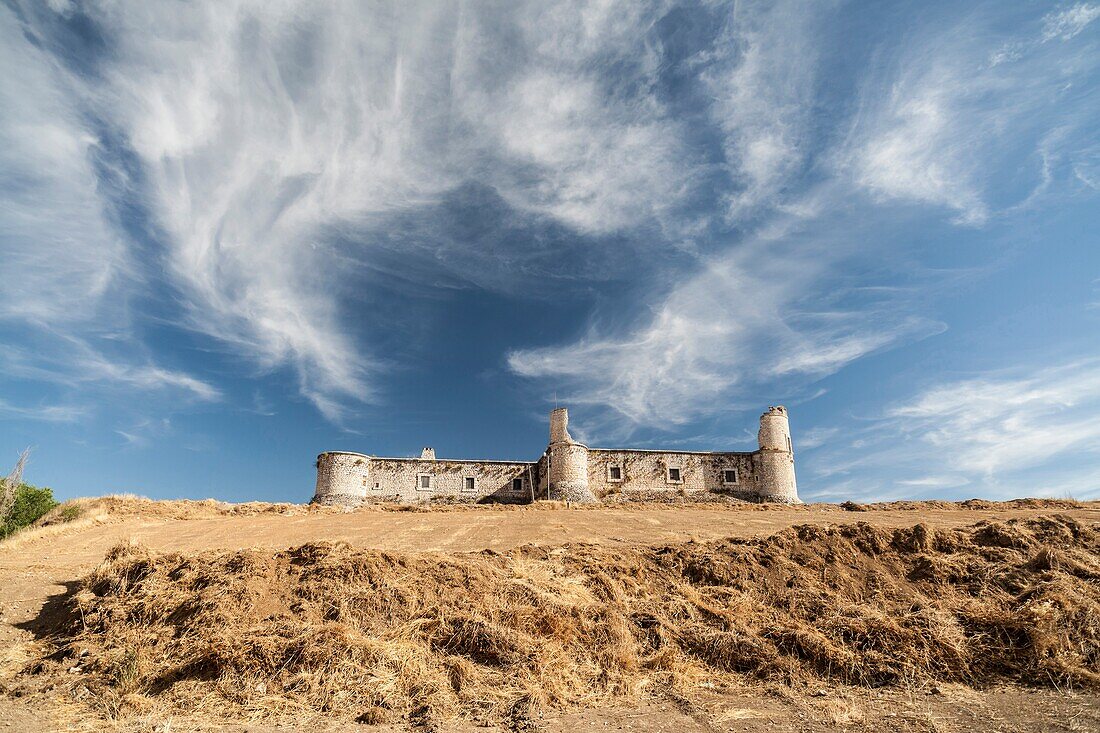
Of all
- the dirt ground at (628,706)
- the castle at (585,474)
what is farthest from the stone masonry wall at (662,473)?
the dirt ground at (628,706)


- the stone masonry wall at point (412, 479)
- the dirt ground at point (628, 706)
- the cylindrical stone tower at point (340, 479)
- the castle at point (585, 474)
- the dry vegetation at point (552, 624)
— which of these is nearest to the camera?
the dirt ground at point (628, 706)

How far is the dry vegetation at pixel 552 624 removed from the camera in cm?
725

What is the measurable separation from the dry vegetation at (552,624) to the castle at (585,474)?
27223 millimetres

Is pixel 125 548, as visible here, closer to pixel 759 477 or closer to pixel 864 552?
pixel 864 552

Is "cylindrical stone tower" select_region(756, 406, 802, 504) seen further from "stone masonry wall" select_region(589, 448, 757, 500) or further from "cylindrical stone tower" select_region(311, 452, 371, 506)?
"cylindrical stone tower" select_region(311, 452, 371, 506)

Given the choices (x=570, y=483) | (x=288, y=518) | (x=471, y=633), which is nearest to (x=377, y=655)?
(x=471, y=633)

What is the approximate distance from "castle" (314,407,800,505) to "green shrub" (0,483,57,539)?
43.2 ft

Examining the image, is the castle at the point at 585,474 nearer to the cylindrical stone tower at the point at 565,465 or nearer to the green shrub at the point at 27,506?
the cylindrical stone tower at the point at 565,465

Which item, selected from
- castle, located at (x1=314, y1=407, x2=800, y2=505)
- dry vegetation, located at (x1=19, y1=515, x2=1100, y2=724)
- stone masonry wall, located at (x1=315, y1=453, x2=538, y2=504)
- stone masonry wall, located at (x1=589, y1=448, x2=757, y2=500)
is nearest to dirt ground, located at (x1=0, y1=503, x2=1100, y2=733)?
dry vegetation, located at (x1=19, y1=515, x2=1100, y2=724)

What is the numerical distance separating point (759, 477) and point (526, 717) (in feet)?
120

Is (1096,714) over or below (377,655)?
below

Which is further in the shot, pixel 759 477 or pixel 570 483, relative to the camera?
pixel 759 477

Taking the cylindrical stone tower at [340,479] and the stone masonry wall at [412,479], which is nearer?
the cylindrical stone tower at [340,479]

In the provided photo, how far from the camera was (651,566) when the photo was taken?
408 inches
